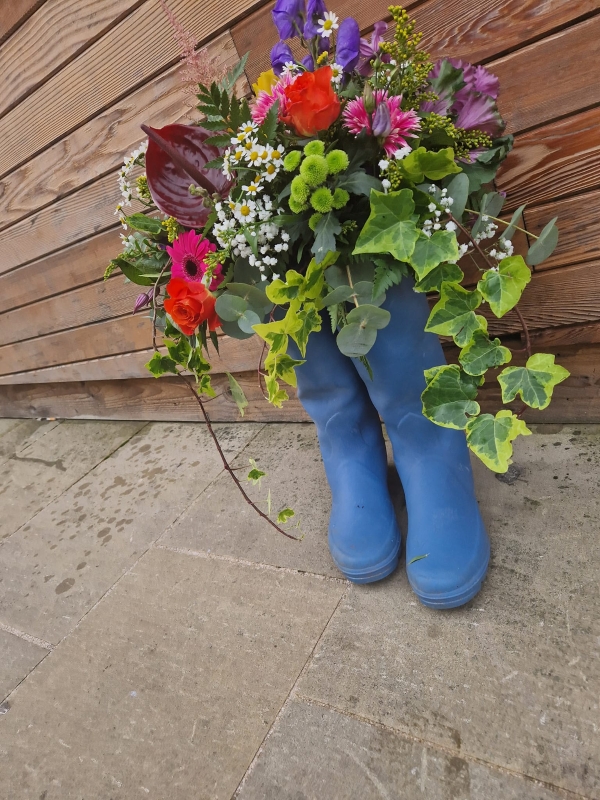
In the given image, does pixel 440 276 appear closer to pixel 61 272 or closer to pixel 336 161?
pixel 336 161

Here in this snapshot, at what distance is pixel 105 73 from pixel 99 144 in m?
0.20

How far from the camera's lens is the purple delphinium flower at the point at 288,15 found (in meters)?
0.75

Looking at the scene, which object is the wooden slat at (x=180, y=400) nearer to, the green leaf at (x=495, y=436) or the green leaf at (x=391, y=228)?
the green leaf at (x=495, y=436)

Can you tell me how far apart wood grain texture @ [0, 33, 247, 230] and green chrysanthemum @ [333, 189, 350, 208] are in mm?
722

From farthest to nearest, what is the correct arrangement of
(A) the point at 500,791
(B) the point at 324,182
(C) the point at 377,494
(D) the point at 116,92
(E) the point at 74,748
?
(D) the point at 116,92
(C) the point at 377,494
(E) the point at 74,748
(B) the point at 324,182
(A) the point at 500,791

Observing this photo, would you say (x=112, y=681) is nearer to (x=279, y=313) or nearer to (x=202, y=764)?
(x=202, y=764)

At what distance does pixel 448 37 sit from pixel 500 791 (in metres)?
1.20

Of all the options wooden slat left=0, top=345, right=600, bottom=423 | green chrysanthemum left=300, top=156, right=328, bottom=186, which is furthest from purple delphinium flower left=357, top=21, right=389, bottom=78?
wooden slat left=0, top=345, right=600, bottom=423

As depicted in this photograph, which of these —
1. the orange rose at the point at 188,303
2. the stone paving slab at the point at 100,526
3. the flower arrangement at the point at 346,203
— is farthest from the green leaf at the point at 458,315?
the stone paving slab at the point at 100,526

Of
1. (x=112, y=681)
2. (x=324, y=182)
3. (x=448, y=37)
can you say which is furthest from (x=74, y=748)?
(x=448, y=37)

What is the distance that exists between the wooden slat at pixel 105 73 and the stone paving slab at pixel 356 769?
55.7 inches

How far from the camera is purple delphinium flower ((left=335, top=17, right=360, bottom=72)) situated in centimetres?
73

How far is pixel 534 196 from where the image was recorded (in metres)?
1.02

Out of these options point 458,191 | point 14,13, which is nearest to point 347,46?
point 458,191
